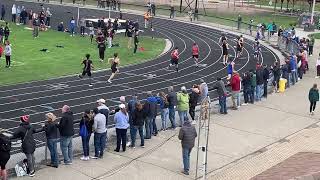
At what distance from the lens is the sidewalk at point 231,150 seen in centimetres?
1535

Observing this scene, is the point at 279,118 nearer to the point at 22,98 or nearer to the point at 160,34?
the point at 22,98

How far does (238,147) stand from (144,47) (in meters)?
21.6

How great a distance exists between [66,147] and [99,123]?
1.07 metres

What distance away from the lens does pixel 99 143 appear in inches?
636

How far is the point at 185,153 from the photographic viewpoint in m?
15.4

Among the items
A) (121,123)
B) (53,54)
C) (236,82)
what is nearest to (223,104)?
(236,82)

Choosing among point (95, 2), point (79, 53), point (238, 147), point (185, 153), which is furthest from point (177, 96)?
point (95, 2)

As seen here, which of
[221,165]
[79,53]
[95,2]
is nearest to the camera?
[221,165]

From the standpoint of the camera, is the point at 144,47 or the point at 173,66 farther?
the point at 144,47

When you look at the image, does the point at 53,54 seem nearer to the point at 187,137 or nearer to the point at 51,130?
the point at 51,130

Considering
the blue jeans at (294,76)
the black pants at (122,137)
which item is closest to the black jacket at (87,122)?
the black pants at (122,137)

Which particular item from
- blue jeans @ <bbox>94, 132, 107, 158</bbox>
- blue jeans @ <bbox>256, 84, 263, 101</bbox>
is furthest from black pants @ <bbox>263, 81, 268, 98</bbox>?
blue jeans @ <bbox>94, 132, 107, 158</bbox>

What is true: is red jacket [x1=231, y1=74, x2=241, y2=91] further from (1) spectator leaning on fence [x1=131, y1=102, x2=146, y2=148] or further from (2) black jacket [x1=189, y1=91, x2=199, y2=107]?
(1) spectator leaning on fence [x1=131, y1=102, x2=146, y2=148]

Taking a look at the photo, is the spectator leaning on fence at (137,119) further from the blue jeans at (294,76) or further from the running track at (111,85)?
the blue jeans at (294,76)
